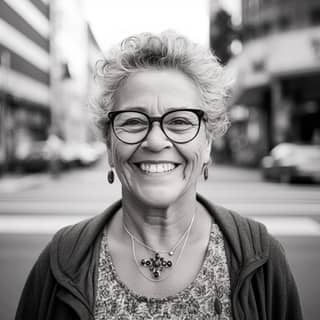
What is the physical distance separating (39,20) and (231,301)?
135 feet

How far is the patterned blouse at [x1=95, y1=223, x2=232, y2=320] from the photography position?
188 centimetres

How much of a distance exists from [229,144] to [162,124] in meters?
35.0

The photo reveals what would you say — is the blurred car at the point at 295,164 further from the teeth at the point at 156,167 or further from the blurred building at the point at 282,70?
the teeth at the point at 156,167

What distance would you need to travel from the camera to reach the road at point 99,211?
534 cm

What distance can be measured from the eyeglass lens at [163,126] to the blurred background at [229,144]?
316mm

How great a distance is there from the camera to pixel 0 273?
5680 millimetres

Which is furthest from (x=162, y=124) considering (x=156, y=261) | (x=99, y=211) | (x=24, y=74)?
(x=24, y=74)

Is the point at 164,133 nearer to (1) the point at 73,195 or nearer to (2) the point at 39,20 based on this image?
(1) the point at 73,195

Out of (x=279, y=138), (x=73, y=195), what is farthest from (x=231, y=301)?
(x=279, y=138)

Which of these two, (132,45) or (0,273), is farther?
(0,273)

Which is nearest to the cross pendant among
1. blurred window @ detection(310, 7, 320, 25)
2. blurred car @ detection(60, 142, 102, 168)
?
blurred car @ detection(60, 142, 102, 168)

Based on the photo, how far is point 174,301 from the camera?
1896 mm

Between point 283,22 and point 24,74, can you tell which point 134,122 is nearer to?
point 283,22

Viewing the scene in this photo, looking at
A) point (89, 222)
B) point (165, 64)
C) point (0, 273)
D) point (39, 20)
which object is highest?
point (39, 20)
